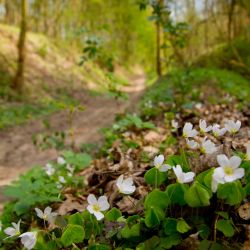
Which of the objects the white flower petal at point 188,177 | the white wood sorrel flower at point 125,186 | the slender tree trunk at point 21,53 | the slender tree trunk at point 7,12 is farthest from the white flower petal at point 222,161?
the slender tree trunk at point 7,12

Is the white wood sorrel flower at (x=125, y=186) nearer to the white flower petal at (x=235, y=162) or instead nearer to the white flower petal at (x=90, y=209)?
the white flower petal at (x=90, y=209)

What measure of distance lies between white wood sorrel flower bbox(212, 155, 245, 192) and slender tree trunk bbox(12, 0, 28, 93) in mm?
13658

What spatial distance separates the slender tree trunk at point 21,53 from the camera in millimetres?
13953

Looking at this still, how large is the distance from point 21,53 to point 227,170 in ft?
45.7

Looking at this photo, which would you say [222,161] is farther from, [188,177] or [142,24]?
[142,24]

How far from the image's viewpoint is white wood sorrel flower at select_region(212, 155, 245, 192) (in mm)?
1571

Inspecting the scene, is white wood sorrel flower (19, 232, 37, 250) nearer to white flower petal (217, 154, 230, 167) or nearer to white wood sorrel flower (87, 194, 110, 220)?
white wood sorrel flower (87, 194, 110, 220)

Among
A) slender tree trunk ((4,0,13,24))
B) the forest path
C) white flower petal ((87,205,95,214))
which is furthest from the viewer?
slender tree trunk ((4,0,13,24))

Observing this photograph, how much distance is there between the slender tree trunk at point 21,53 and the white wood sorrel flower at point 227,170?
1366 centimetres

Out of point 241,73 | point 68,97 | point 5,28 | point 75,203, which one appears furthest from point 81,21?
point 75,203

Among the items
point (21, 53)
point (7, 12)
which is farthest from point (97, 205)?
point (7, 12)

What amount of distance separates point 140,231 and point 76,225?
0.33 m

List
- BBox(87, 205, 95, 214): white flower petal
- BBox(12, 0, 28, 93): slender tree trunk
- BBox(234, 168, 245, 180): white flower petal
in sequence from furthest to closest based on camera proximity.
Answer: BBox(12, 0, 28, 93): slender tree trunk → BBox(87, 205, 95, 214): white flower petal → BBox(234, 168, 245, 180): white flower petal

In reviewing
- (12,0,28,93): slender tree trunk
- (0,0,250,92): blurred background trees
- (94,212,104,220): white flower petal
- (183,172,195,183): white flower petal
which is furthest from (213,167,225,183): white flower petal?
(12,0,28,93): slender tree trunk
